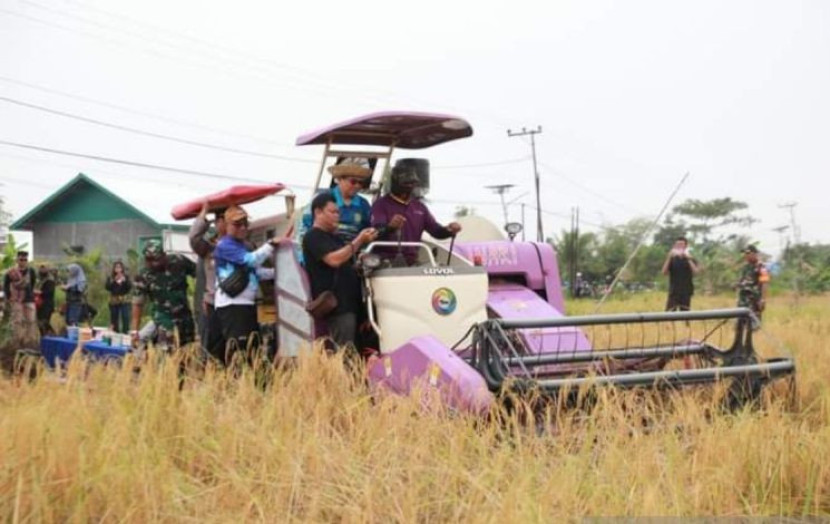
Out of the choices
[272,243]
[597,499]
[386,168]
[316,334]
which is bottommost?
[597,499]

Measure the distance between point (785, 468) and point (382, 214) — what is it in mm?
3649

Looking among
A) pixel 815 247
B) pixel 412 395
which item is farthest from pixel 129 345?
pixel 815 247

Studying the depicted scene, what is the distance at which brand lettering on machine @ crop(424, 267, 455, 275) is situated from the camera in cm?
589

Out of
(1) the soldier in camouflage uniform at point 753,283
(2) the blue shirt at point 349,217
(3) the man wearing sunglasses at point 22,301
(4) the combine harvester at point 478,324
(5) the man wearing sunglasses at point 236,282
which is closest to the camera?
(4) the combine harvester at point 478,324

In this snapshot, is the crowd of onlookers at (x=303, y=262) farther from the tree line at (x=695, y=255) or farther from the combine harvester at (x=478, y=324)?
the tree line at (x=695, y=255)

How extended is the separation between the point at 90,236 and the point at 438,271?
27772mm

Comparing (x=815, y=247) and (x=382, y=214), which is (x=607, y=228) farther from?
(x=382, y=214)

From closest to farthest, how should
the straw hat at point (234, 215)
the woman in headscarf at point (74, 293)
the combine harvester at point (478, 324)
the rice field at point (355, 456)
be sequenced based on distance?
the rice field at point (355, 456) → the combine harvester at point (478, 324) → the straw hat at point (234, 215) → the woman in headscarf at point (74, 293)

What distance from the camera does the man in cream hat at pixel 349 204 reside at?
21.5 feet

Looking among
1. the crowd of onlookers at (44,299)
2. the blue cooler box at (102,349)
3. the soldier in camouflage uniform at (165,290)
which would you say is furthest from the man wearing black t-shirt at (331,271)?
the crowd of onlookers at (44,299)

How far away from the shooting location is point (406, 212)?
22.3 feet

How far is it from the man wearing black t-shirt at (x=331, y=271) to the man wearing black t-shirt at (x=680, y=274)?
8.20m

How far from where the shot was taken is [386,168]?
7625mm

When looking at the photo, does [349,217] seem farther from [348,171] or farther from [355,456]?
[355,456]
